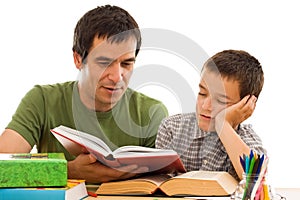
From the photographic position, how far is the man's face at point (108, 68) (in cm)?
177

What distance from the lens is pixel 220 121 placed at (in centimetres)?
170

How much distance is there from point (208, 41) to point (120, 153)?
3.65 feet

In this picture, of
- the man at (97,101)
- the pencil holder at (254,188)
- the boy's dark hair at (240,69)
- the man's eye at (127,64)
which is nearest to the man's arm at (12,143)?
the man at (97,101)

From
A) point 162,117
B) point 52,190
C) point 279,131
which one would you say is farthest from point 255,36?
point 52,190

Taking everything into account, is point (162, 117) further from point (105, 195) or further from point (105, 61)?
point (105, 195)

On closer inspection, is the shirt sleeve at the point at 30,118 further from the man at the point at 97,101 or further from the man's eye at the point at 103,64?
the man's eye at the point at 103,64

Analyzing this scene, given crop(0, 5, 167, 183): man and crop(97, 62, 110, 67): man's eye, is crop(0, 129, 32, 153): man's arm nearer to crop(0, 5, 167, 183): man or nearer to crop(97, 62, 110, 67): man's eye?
crop(0, 5, 167, 183): man

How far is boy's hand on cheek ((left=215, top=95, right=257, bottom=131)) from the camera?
171 centimetres

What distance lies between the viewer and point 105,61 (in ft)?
5.87

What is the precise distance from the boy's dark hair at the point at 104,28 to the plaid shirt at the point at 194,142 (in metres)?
0.28

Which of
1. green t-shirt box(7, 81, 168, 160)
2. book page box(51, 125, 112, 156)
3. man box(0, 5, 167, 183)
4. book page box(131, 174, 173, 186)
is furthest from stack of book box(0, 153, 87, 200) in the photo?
green t-shirt box(7, 81, 168, 160)

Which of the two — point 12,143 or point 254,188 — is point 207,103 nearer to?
point 254,188

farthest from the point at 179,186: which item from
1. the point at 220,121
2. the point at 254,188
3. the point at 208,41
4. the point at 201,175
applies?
the point at 208,41

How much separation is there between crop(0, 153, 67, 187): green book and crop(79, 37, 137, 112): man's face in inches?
20.7
